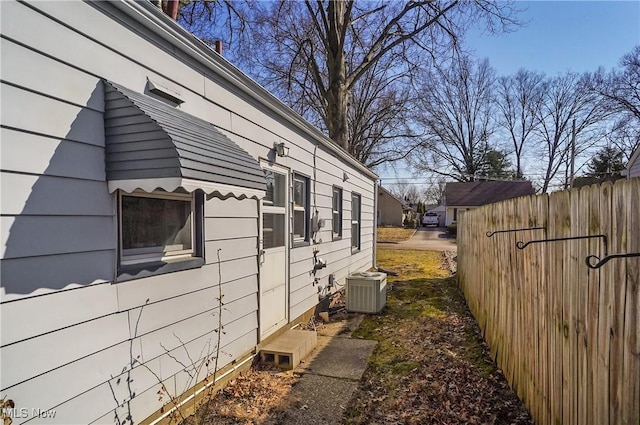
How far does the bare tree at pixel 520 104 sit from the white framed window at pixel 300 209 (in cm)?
3761

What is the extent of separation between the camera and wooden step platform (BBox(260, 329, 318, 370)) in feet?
14.5

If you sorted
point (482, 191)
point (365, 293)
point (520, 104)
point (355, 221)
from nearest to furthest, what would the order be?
point (365, 293) < point (355, 221) < point (482, 191) < point (520, 104)

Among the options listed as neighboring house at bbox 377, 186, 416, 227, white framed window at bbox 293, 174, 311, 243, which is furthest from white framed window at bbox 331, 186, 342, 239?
neighboring house at bbox 377, 186, 416, 227

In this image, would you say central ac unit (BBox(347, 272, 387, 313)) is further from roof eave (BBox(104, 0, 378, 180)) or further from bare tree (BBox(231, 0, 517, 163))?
bare tree (BBox(231, 0, 517, 163))

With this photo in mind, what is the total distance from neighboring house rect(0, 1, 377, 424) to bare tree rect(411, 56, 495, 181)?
32170mm

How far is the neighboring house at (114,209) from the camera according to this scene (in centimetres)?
200

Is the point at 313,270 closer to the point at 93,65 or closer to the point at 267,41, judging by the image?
the point at 93,65

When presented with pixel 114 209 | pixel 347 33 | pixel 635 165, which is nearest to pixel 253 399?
pixel 114 209

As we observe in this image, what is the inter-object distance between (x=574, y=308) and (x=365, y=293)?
4.66 meters

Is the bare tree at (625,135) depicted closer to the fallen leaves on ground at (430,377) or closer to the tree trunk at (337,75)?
the tree trunk at (337,75)

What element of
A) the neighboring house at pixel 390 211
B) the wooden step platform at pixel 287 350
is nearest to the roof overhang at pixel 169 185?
the wooden step platform at pixel 287 350

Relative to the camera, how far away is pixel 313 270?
6602 mm

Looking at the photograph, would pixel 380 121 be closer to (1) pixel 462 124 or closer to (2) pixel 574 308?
(1) pixel 462 124

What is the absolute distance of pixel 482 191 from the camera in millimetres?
37031
